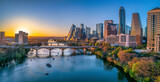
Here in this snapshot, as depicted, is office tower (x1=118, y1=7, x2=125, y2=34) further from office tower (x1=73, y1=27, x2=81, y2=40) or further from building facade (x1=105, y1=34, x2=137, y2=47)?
office tower (x1=73, y1=27, x2=81, y2=40)

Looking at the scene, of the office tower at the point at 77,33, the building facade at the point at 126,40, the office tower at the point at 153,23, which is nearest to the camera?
the office tower at the point at 153,23

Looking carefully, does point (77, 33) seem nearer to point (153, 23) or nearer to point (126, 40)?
point (126, 40)

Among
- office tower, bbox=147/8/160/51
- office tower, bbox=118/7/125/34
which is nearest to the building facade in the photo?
office tower, bbox=147/8/160/51

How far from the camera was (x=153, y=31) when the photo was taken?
59.0 feet

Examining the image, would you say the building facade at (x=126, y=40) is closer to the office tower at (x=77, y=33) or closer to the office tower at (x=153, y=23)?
the office tower at (x=153, y=23)

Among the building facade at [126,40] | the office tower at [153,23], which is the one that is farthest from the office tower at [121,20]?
the office tower at [153,23]

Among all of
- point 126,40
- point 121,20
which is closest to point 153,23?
point 126,40

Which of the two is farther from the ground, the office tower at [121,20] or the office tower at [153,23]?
the office tower at [121,20]

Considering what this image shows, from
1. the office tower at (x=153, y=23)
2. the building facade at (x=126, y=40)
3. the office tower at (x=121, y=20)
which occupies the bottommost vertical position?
the building facade at (x=126, y=40)

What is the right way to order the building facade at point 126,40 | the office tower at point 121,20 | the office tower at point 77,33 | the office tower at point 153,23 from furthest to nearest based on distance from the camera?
the office tower at point 77,33 → the office tower at point 121,20 → the building facade at point 126,40 → the office tower at point 153,23

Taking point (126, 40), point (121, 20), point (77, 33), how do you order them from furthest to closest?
point (77, 33)
point (121, 20)
point (126, 40)

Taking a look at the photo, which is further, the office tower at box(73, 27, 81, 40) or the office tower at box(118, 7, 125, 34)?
the office tower at box(73, 27, 81, 40)

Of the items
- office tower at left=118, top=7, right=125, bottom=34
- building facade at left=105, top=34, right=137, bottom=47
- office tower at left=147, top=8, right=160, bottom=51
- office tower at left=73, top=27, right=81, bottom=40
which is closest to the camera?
office tower at left=147, top=8, right=160, bottom=51

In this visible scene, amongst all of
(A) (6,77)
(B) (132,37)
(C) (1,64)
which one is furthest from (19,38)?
(B) (132,37)
